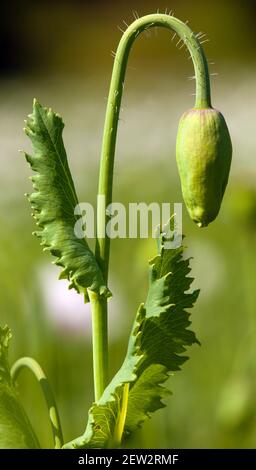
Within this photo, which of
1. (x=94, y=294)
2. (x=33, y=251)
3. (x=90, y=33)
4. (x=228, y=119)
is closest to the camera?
(x=94, y=294)

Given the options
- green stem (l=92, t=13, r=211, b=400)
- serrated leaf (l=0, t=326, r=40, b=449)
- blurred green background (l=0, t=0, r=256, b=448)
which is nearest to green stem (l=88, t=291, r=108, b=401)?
green stem (l=92, t=13, r=211, b=400)

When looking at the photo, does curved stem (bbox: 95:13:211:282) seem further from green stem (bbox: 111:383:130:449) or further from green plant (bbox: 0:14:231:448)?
green stem (bbox: 111:383:130:449)

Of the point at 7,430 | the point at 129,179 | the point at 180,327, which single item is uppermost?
the point at 129,179

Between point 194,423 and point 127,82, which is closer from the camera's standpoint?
point 194,423

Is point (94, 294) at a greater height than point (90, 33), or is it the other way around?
point (90, 33)

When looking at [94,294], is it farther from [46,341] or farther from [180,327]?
[46,341]

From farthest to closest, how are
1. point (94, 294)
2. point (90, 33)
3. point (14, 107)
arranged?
1. point (90, 33)
2. point (14, 107)
3. point (94, 294)

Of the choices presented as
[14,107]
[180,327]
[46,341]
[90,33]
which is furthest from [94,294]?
[90,33]

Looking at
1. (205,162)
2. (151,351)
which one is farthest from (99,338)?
(205,162)

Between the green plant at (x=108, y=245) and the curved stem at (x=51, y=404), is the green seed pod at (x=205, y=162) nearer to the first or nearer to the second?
the green plant at (x=108, y=245)

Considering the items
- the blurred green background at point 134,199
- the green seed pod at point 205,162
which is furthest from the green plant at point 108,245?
the blurred green background at point 134,199
